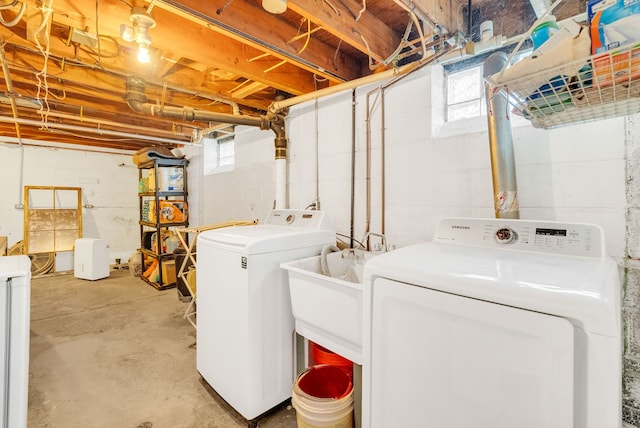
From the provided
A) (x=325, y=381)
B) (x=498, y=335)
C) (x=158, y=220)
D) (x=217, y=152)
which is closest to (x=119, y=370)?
(x=325, y=381)

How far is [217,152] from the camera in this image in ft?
14.6

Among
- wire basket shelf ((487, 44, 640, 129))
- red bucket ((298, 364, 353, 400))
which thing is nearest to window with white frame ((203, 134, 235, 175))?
red bucket ((298, 364, 353, 400))

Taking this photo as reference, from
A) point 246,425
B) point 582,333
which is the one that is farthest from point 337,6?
point 246,425

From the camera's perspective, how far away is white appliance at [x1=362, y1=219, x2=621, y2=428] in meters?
0.70

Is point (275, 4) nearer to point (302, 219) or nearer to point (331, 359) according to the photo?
point (302, 219)

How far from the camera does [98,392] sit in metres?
1.98

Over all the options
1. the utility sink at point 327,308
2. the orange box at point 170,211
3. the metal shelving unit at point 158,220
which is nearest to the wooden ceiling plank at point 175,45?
the utility sink at point 327,308

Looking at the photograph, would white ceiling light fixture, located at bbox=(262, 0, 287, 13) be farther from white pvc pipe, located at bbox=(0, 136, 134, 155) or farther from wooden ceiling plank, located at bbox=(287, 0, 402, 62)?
white pvc pipe, located at bbox=(0, 136, 134, 155)

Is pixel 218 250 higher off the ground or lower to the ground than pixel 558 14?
lower

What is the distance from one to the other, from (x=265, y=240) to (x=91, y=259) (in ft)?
14.3

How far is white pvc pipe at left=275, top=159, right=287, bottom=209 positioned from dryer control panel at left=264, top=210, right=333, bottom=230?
0.40 meters

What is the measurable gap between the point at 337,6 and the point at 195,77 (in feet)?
5.19

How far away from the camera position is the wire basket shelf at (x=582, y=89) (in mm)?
876

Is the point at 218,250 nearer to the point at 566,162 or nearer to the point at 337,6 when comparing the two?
the point at 337,6
